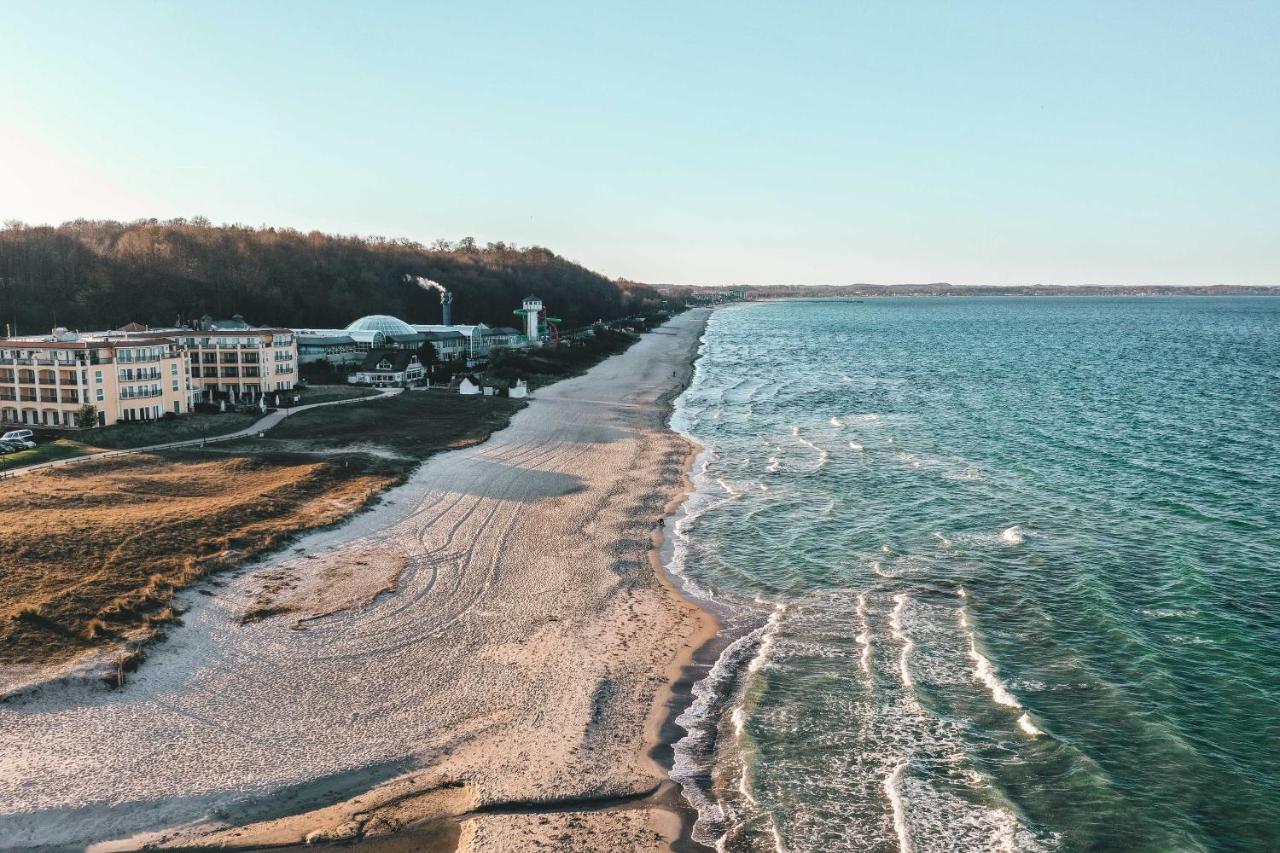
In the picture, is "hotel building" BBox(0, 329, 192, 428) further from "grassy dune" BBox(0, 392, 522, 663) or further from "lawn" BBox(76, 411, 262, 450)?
"grassy dune" BBox(0, 392, 522, 663)

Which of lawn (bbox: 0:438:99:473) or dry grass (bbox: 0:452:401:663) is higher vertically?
lawn (bbox: 0:438:99:473)

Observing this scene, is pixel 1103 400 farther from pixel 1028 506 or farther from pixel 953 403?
pixel 1028 506

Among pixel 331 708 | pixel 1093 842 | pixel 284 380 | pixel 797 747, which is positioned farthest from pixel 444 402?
pixel 1093 842

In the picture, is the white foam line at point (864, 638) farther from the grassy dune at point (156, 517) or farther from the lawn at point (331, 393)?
the lawn at point (331, 393)

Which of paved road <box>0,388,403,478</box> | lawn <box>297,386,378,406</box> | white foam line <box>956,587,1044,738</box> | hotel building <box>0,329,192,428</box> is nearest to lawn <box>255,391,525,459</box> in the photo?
paved road <box>0,388,403,478</box>

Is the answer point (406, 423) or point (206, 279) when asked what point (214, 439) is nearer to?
point (406, 423)

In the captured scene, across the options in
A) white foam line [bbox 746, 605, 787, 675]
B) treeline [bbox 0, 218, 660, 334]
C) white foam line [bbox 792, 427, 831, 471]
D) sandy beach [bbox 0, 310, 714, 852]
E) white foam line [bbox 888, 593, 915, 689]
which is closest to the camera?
sandy beach [bbox 0, 310, 714, 852]
